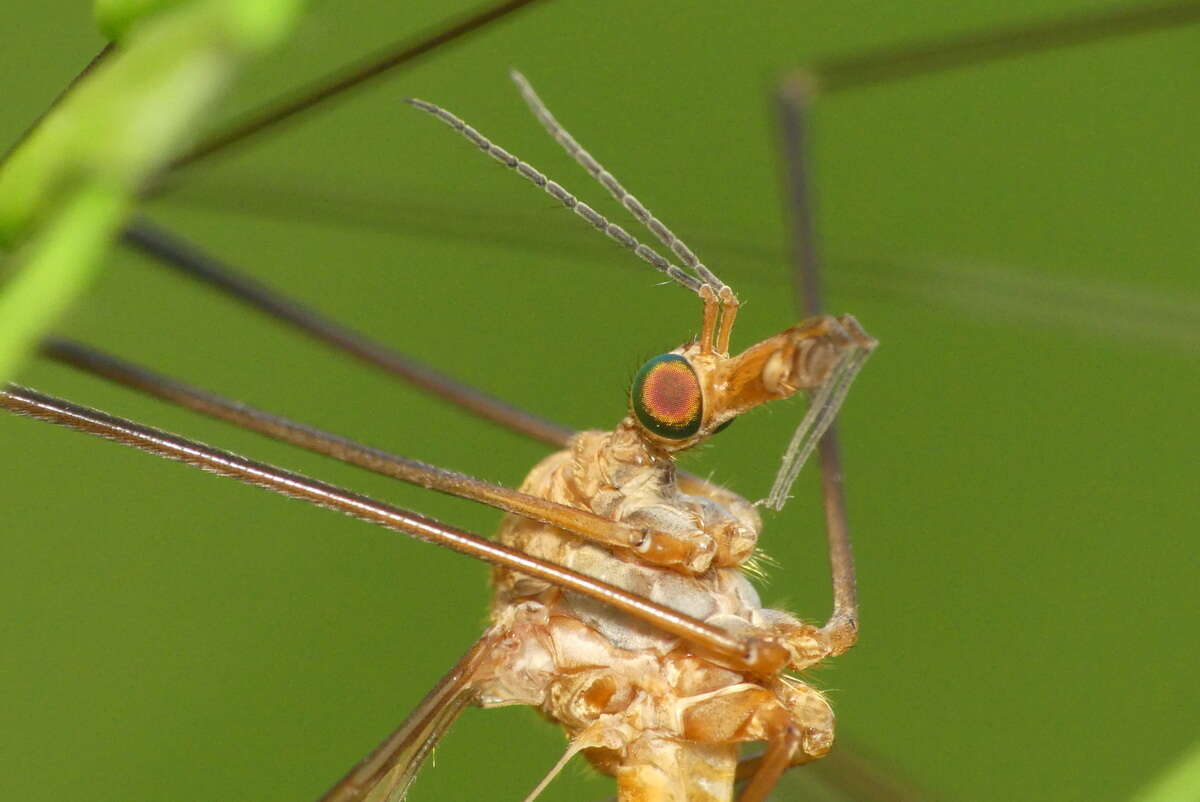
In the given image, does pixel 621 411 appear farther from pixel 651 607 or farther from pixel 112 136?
pixel 112 136

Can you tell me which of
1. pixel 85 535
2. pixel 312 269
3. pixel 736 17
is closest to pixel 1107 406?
pixel 736 17

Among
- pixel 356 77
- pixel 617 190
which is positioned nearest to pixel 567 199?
pixel 617 190

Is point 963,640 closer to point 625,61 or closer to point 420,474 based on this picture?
point 625,61

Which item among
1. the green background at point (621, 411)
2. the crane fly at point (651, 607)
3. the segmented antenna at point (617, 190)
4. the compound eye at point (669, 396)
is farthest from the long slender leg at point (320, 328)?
the green background at point (621, 411)

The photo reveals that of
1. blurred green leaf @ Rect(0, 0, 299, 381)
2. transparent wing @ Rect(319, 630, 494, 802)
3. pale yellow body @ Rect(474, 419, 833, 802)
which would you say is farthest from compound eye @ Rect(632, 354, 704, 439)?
blurred green leaf @ Rect(0, 0, 299, 381)

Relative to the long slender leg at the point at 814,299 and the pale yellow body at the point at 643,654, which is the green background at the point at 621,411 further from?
the pale yellow body at the point at 643,654

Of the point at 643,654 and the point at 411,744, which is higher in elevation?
the point at 643,654
